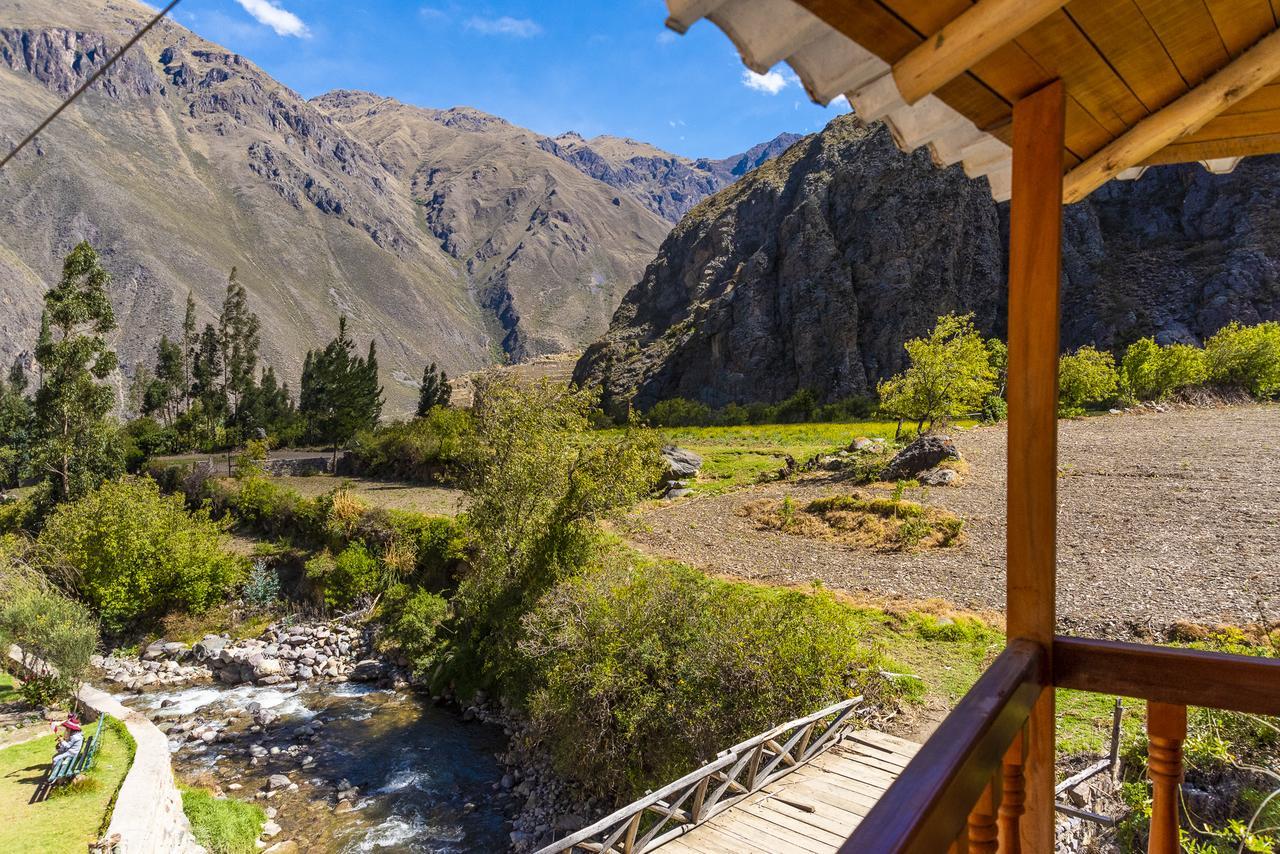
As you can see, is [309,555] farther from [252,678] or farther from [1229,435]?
[1229,435]

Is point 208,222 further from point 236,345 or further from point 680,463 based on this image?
point 680,463

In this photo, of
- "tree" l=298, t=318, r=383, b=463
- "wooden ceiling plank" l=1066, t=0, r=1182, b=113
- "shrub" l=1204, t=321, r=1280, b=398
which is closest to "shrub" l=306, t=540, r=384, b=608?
"wooden ceiling plank" l=1066, t=0, r=1182, b=113

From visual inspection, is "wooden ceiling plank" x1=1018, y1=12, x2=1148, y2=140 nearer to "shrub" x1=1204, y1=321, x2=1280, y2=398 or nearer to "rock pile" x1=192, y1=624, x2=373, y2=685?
"rock pile" x1=192, y1=624, x2=373, y2=685

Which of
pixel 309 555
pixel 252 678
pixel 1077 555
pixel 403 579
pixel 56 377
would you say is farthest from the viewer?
pixel 56 377

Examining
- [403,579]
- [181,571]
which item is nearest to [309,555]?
[181,571]

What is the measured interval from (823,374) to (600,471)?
168 feet

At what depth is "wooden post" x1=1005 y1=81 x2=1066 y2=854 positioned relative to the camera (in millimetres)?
1816

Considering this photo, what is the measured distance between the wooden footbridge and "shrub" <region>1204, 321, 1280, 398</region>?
34374 millimetres

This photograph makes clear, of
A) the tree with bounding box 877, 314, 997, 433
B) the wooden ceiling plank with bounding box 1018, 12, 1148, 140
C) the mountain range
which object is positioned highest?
the mountain range

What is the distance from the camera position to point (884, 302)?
60.9 metres

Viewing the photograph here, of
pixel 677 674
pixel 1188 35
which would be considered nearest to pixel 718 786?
pixel 677 674

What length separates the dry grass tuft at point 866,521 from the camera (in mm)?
15797

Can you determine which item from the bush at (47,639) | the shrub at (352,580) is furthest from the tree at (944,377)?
the bush at (47,639)

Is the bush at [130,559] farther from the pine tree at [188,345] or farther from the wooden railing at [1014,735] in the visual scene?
the pine tree at [188,345]
